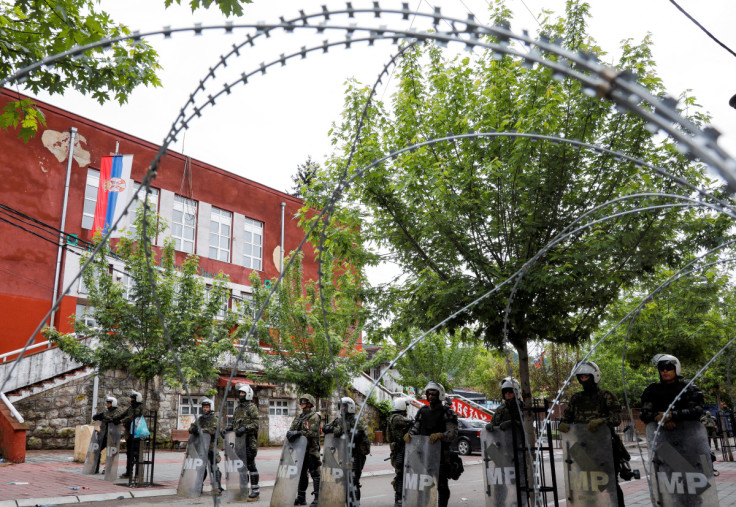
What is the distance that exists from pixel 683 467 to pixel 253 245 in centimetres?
2477

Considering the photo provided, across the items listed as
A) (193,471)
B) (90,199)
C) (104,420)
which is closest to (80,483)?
(104,420)

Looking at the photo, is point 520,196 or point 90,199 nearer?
point 520,196

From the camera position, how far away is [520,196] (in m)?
9.66

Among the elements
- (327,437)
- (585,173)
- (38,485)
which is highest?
(585,173)

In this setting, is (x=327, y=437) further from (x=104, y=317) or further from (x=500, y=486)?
(x=104, y=317)

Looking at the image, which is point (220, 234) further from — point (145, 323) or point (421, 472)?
point (421, 472)

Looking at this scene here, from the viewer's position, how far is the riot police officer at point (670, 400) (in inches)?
269

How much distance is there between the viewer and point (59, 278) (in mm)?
21812

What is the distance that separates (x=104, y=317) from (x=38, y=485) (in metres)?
4.04

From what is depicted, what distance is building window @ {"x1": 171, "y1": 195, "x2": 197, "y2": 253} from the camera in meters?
25.8

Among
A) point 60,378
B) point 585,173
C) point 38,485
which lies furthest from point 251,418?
point 60,378

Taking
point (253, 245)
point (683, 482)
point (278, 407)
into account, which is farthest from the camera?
point (253, 245)

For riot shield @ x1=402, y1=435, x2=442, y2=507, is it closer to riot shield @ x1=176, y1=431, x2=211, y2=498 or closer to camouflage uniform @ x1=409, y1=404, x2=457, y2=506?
camouflage uniform @ x1=409, y1=404, x2=457, y2=506

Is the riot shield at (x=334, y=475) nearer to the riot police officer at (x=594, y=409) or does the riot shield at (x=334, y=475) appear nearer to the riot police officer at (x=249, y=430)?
the riot police officer at (x=249, y=430)
